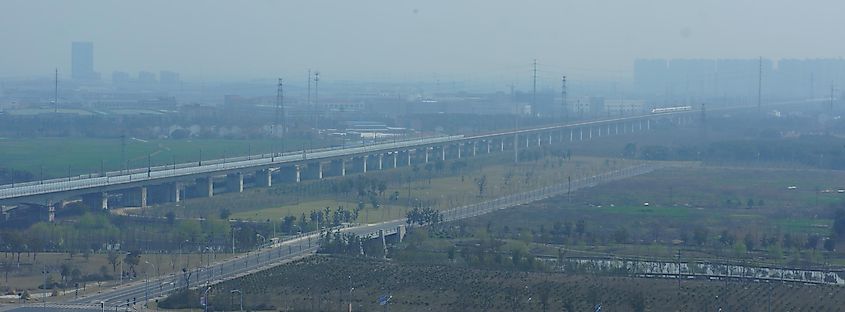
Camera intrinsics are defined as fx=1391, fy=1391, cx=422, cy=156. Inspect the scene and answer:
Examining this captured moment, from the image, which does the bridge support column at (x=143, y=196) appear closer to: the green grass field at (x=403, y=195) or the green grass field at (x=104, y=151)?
the green grass field at (x=403, y=195)

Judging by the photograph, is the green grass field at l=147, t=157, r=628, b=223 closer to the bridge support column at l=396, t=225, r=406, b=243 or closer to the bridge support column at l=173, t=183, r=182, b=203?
the bridge support column at l=173, t=183, r=182, b=203

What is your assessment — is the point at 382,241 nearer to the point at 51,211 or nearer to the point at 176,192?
the point at 51,211

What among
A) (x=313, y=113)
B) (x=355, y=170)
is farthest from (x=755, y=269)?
(x=313, y=113)

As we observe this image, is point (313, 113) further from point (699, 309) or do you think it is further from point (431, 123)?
point (699, 309)

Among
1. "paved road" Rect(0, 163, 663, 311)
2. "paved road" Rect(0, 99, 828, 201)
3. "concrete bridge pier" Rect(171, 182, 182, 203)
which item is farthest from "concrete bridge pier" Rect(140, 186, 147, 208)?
"paved road" Rect(0, 163, 663, 311)

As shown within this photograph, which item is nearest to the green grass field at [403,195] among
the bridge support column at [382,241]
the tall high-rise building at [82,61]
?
the bridge support column at [382,241]
